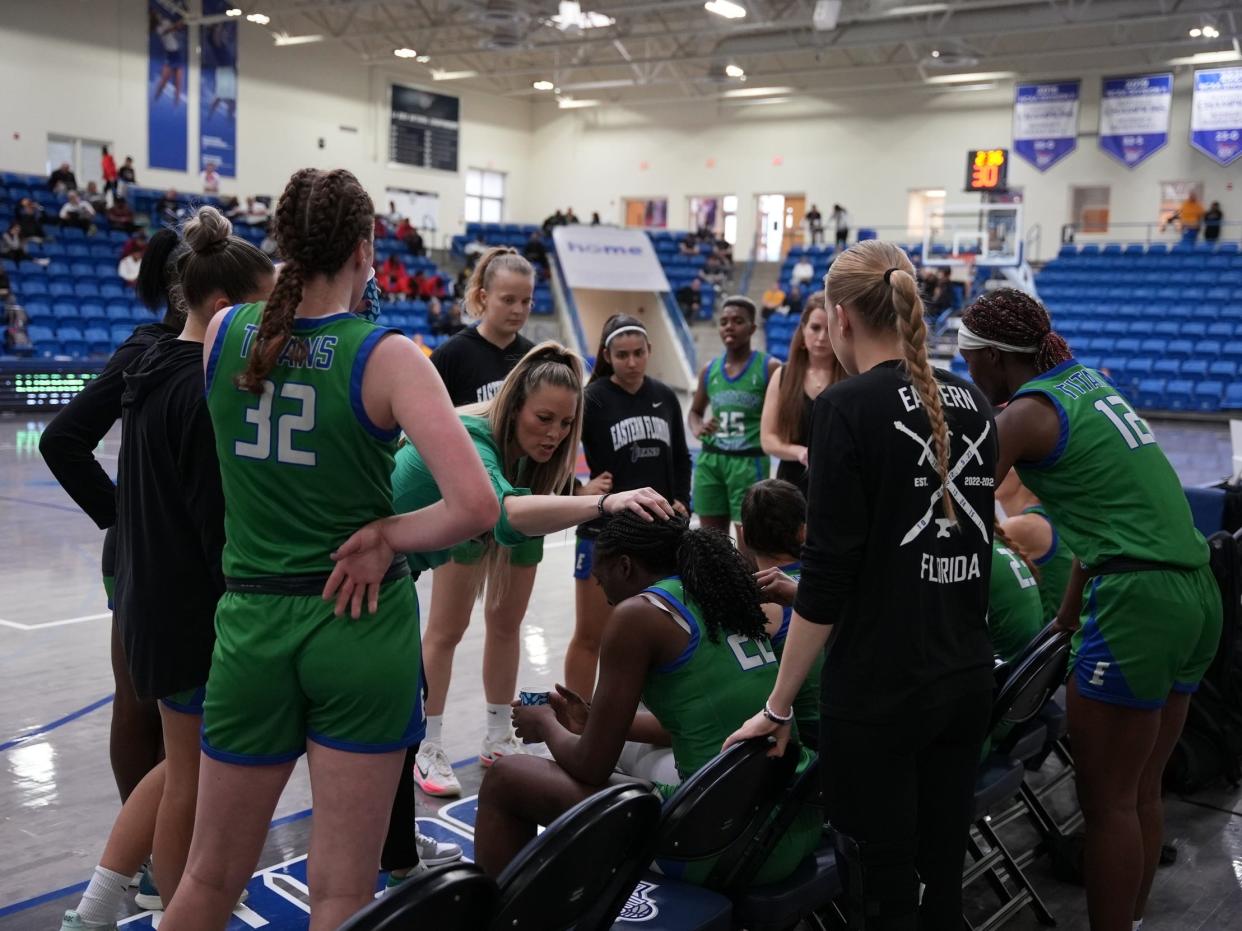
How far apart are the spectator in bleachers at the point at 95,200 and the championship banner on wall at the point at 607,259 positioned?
8.41 metres

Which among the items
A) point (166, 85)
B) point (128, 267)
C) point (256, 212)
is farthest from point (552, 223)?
point (128, 267)

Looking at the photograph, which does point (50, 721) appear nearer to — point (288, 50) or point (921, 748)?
point (921, 748)

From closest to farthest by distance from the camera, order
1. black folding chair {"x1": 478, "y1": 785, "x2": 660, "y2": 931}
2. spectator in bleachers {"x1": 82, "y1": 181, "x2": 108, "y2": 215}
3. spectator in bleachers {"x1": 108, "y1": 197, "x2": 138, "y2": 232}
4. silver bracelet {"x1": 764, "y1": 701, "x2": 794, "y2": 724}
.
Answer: black folding chair {"x1": 478, "y1": 785, "x2": 660, "y2": 931}, silver bracelet {"x1": 764, "y1": 701, "x2": 794, "y2": 724}, spectator in bleachers {"x1": 108, "y1": 197, "x2": 138, "y2": 232}, spectator in bleachers {"x1": 82, "y1": 181, "x2": 108, "y2": 215}

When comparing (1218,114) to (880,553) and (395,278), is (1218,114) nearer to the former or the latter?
(395,278)

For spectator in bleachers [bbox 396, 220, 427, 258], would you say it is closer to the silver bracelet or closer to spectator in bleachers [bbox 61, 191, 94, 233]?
spectator in bleachers [bbox 61, 191, 94, 233]

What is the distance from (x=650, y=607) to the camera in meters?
2.31

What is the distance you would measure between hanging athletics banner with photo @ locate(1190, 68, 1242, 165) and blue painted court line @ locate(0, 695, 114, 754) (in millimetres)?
22954

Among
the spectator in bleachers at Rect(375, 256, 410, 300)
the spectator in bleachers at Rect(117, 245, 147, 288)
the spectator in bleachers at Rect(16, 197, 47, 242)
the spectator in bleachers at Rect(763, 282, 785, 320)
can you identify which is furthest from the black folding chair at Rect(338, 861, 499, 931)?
the spectator in bleachers at Rect(763, 282, 785, 320)

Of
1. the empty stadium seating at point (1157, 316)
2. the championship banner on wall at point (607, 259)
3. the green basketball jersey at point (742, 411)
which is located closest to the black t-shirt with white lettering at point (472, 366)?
the green basketball jersey at point (742, 411)

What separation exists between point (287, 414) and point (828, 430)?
883 millimetres

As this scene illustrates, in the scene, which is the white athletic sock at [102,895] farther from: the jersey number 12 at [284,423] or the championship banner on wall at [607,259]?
the championship banner on wall at [607,259]

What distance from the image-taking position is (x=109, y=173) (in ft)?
69.3

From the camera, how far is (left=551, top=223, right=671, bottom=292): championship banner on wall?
2377 cm

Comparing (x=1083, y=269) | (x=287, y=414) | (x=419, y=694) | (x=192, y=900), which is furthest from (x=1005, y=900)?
(x=1083, y=269)
